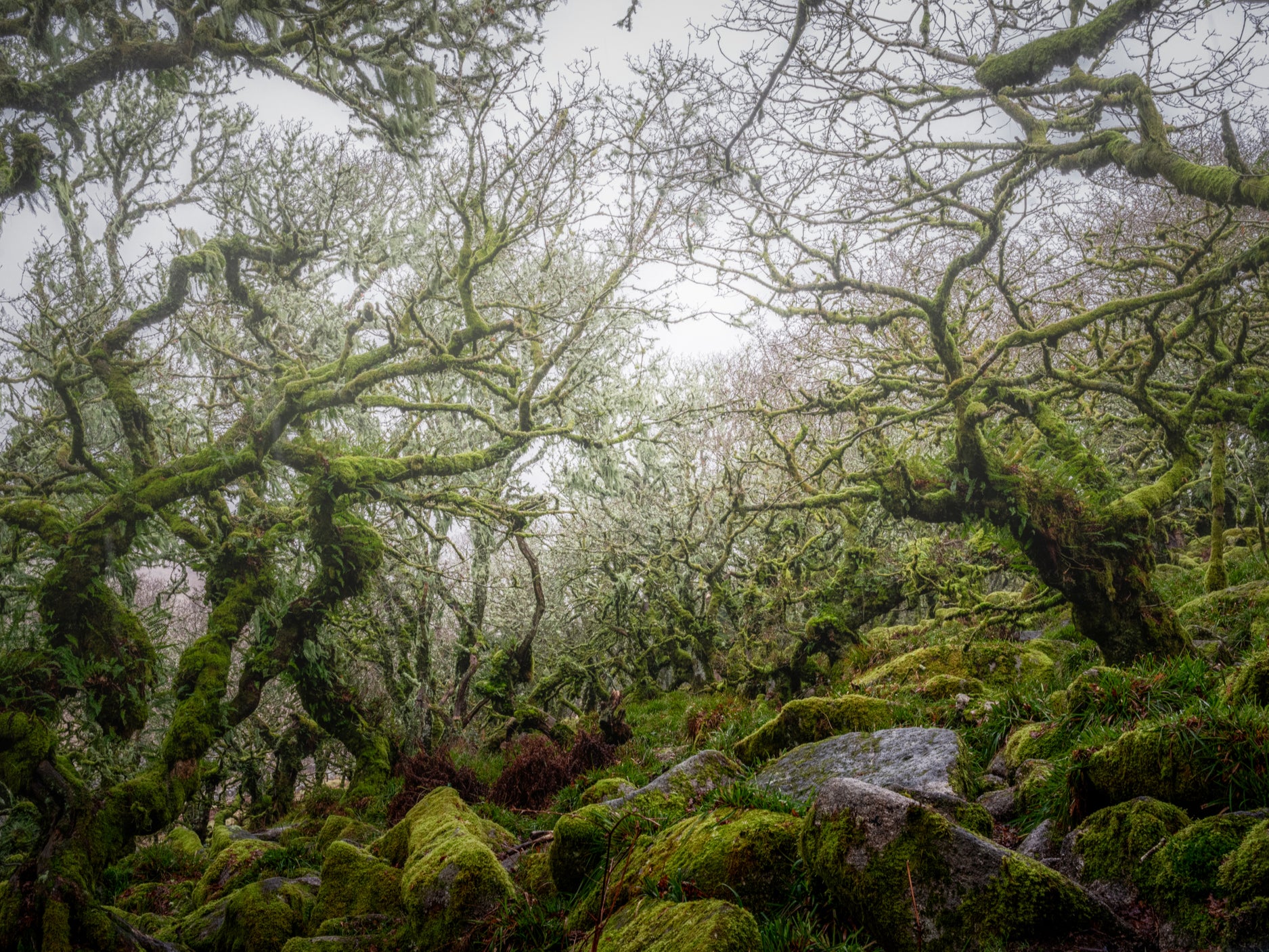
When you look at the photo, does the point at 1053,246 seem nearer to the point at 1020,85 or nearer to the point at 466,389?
the point at 1020,85

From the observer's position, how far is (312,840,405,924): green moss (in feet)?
19.0

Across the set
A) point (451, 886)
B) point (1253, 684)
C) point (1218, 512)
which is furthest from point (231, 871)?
point (1218, 512)

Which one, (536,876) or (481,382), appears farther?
(481,382)

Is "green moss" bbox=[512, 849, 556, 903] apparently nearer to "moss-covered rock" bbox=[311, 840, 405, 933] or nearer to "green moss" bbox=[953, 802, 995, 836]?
"moss-covered rock" bbox=[311, 840, 405, 933]

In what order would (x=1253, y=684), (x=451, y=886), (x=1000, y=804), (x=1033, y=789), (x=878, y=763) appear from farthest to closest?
(x=451, y=886) → (x=878, y=763) → (x=1000, y=804) → (x=1033, y=789) → (x=1253, y=684)

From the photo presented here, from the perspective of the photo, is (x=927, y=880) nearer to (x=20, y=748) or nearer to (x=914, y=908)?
(x=914, y=908)

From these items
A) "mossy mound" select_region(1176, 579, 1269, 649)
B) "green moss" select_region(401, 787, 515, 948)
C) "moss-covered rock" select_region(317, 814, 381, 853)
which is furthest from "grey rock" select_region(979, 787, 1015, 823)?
"moss-covered rock" select_region(317, 814, 381, 853)

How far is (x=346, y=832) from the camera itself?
8656 mm

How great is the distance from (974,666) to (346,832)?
28.5 feet

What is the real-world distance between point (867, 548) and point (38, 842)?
1241 cm

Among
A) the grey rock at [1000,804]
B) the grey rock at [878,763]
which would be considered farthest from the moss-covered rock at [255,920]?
the grey rock at [1000,804]

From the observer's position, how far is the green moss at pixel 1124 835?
2893 millimetres

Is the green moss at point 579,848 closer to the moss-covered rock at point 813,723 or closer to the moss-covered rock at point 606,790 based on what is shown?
the moss-covered rock at point 606,790

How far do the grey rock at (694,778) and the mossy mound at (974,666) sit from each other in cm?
293
